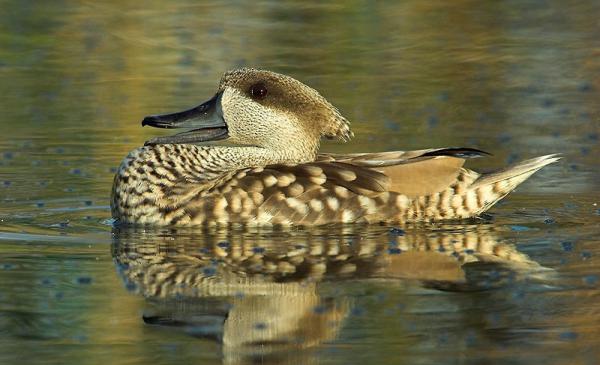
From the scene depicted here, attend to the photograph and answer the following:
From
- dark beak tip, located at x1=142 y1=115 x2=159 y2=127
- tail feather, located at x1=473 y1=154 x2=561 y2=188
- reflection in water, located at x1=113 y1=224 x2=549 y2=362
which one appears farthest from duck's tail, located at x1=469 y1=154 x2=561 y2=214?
dark beak tip, located at x1=142 y1=115 x2=159 y2=127

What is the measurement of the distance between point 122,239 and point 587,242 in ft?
Answer: 9.31

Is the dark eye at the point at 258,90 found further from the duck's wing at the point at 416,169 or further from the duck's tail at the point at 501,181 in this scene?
the duck's tail at the point at 501,181

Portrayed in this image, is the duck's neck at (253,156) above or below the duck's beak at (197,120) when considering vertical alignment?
below

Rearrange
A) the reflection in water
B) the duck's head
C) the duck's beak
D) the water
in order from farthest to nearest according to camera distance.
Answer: the duck's beak
the duck's head
the reflection in water
the water

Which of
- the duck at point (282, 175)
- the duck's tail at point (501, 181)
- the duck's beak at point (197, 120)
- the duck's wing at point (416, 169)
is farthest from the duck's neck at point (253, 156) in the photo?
the duck's tail at point (501, 181)

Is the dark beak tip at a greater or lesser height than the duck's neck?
greater

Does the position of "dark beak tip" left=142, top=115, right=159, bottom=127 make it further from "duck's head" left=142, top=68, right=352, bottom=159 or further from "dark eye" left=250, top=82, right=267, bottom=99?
"dark eye" left=250, top=82, right=267, bottom=99

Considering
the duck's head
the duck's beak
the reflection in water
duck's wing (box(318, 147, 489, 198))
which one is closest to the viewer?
the reflection in water

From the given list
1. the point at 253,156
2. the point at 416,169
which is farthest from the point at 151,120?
the point at 416,169

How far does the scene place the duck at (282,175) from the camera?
931 cm

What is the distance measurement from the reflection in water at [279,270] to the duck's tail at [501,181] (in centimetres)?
35

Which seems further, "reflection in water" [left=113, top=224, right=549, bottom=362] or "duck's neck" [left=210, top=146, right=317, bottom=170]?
"duck's neck" [left=210, top=146, right=317, bottom=170]

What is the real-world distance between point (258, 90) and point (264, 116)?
19cm

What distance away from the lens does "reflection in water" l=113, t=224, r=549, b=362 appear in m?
6.61
